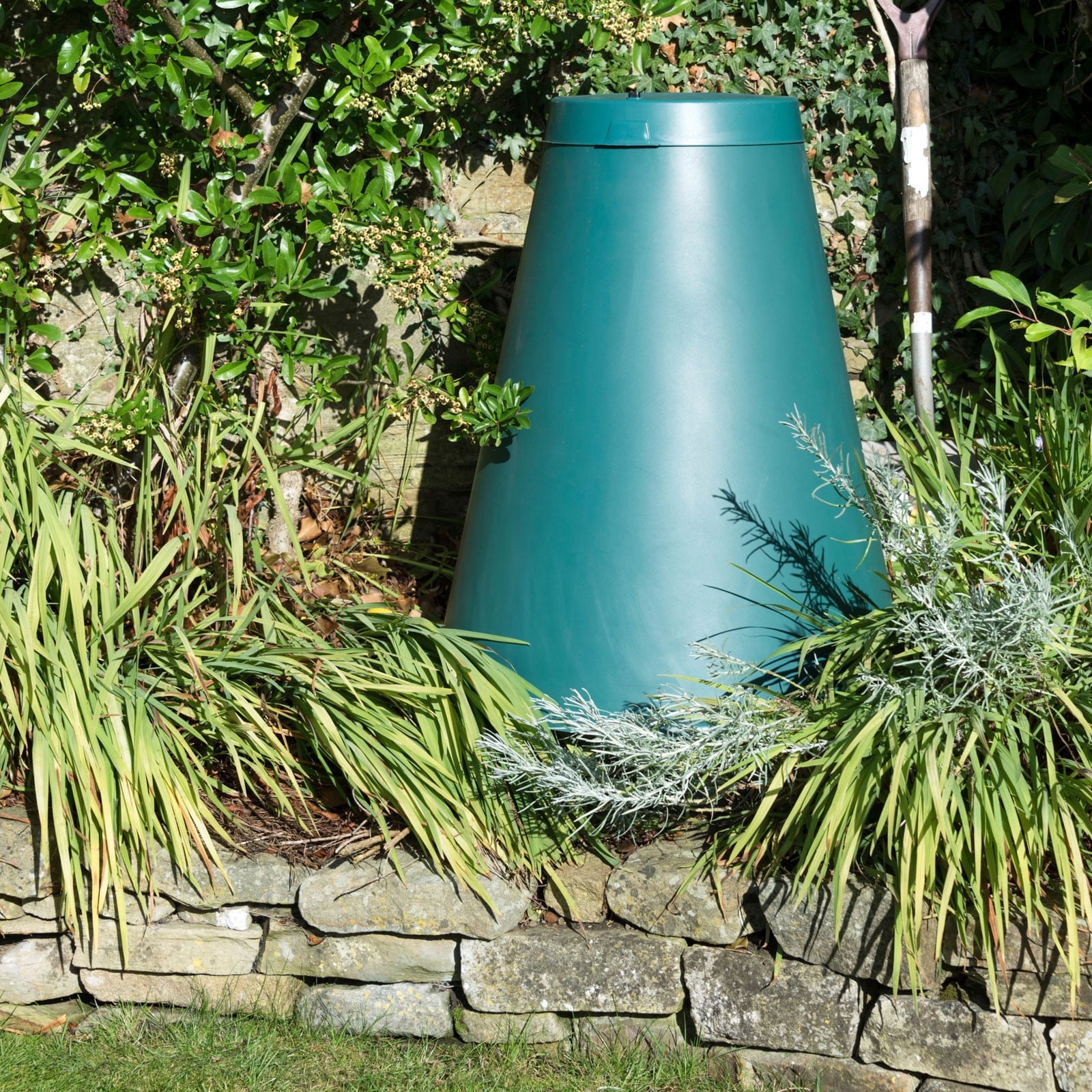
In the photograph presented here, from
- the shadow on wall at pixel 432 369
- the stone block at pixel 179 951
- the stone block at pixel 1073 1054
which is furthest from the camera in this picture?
the shadow on wall at pixel 432 369

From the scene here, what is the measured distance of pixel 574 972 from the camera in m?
1.98

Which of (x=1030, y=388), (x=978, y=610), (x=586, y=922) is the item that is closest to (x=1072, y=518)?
(x=978, y=610)

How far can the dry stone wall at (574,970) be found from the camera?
1821 mm

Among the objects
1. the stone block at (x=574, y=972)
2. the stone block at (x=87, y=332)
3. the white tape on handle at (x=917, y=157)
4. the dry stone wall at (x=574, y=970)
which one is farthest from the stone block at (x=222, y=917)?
the white tape on handle at (x=917, y=157)

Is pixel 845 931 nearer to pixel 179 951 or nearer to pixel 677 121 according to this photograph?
pixel 179 951

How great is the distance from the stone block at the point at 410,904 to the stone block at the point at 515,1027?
5.8 inches

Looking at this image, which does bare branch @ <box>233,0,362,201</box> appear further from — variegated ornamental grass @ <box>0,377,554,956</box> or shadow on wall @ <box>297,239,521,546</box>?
variegated ornamental grass @ <box>0,377,554,956</box>

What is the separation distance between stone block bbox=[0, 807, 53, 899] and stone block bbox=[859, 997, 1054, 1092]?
1449 mm

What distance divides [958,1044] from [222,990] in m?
1.27

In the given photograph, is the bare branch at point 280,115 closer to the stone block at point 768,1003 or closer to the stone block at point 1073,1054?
the stone block at point 768,1003

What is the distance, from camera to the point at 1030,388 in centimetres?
233

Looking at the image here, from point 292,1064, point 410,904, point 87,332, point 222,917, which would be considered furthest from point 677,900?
point 87,332

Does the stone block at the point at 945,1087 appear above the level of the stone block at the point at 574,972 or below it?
below

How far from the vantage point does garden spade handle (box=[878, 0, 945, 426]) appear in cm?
262
